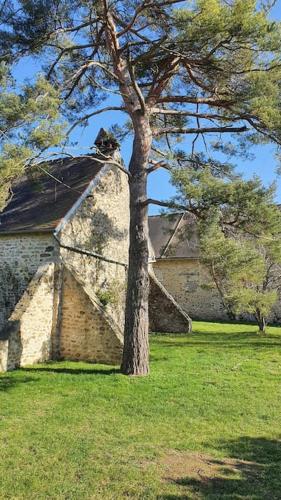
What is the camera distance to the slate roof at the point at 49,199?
12.0 metres

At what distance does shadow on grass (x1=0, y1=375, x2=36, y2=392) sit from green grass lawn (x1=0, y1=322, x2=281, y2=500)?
0.06 feet

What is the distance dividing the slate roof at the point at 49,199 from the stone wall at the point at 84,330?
5.95 feet

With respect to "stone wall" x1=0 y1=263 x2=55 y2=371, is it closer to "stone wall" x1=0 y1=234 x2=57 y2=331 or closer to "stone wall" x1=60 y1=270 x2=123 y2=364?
"stone wall" x1=60 y1=270 x2=123 y2=364

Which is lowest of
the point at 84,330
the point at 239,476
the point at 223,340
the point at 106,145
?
the point at 239,476

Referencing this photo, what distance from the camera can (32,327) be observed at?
10.5m

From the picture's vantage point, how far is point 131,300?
9.26 metres

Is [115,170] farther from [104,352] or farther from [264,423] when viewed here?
[264,423]

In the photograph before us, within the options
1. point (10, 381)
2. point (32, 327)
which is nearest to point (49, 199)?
point (32, 327)

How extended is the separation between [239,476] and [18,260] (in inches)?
348

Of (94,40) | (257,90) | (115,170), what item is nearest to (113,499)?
(257,90)

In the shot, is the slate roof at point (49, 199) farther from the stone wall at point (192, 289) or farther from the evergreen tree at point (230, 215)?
the stone wall at point (192, 289)

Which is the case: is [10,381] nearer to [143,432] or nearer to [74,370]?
[74,370]

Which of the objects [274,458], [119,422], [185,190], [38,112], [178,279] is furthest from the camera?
[178,279]

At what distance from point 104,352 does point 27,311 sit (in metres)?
2.06
